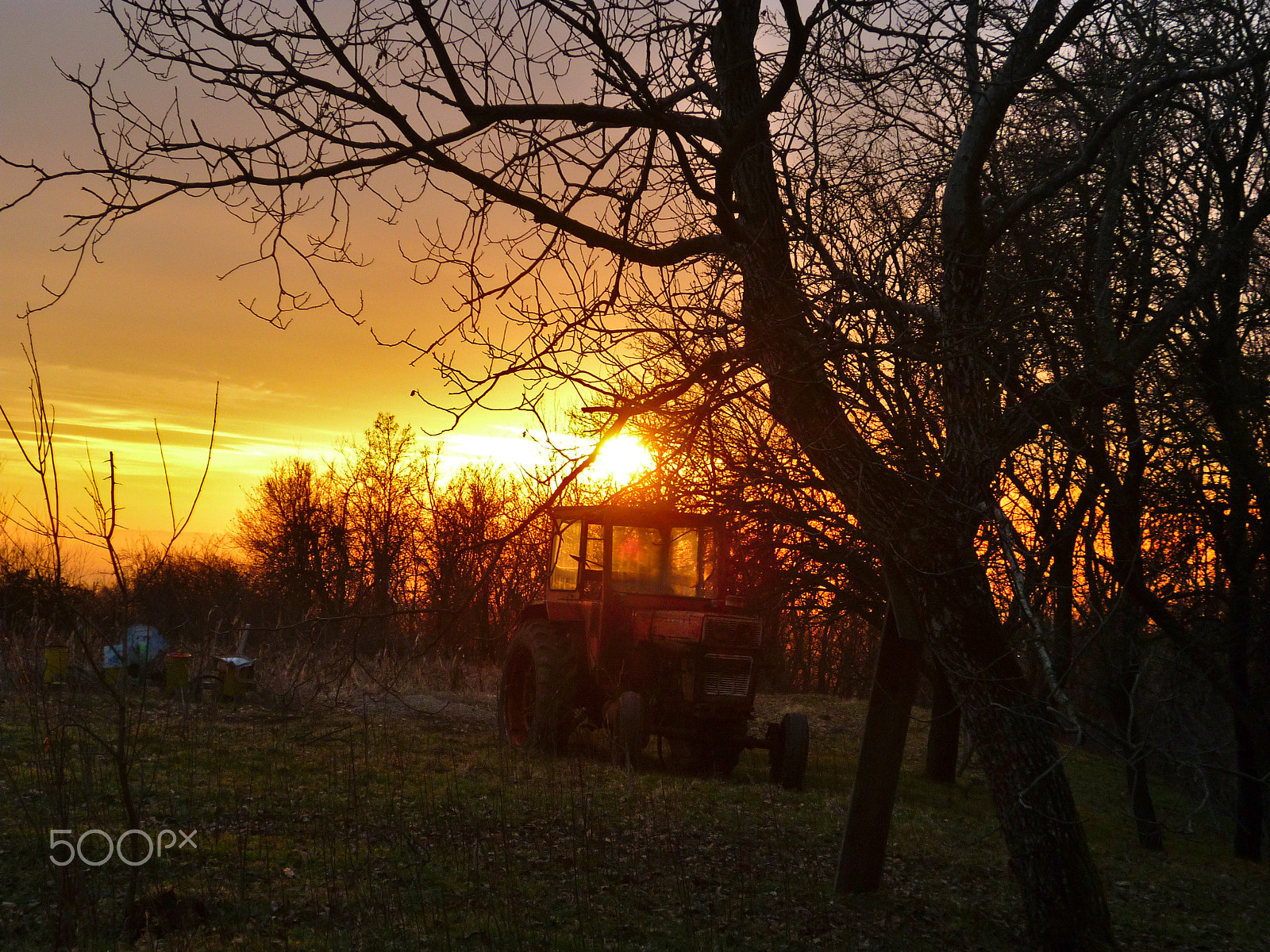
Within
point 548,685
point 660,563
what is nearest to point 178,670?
point 548,685

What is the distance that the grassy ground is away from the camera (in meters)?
4.61

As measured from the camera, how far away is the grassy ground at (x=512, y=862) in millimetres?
4609

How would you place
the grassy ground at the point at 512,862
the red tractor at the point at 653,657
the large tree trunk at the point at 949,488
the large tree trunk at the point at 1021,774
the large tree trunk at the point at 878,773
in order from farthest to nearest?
1. the red tractor at the point at 653,657
2. the large tree trunk at the point at 878,773
3. the large tree trunk at the point at 1021,774
4. the grassy ground at the point at 512,862
5. the large tree trunk at the point at 949,488

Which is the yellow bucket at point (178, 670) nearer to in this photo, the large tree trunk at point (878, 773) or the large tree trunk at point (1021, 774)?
the large tree trunk at point (878, 773)

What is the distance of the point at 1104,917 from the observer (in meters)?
4.88

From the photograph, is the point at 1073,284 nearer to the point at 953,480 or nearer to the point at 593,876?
the point at 953,480

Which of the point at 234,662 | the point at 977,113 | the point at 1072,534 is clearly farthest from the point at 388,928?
the point at 234,662

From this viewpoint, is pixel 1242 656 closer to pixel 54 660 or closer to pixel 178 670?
pixel 178 670

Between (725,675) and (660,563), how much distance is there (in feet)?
4.10

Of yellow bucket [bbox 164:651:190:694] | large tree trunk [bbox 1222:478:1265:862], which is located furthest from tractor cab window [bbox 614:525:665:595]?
yellow bucket [bbox 164:651:190:694]

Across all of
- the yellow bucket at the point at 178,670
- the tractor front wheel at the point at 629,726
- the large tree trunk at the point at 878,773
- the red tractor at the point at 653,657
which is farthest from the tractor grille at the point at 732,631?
the yellow bucket at the point at 178,670

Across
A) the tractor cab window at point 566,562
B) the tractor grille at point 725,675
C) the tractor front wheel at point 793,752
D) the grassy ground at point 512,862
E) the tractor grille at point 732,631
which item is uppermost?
the tractor cab window at point 566,562

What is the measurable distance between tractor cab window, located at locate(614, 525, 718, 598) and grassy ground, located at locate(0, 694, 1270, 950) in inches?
67.9

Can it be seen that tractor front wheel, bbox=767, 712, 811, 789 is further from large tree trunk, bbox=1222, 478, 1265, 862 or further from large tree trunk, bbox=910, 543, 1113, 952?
large tree trunk, bbox=910, 543, 1113, 952
